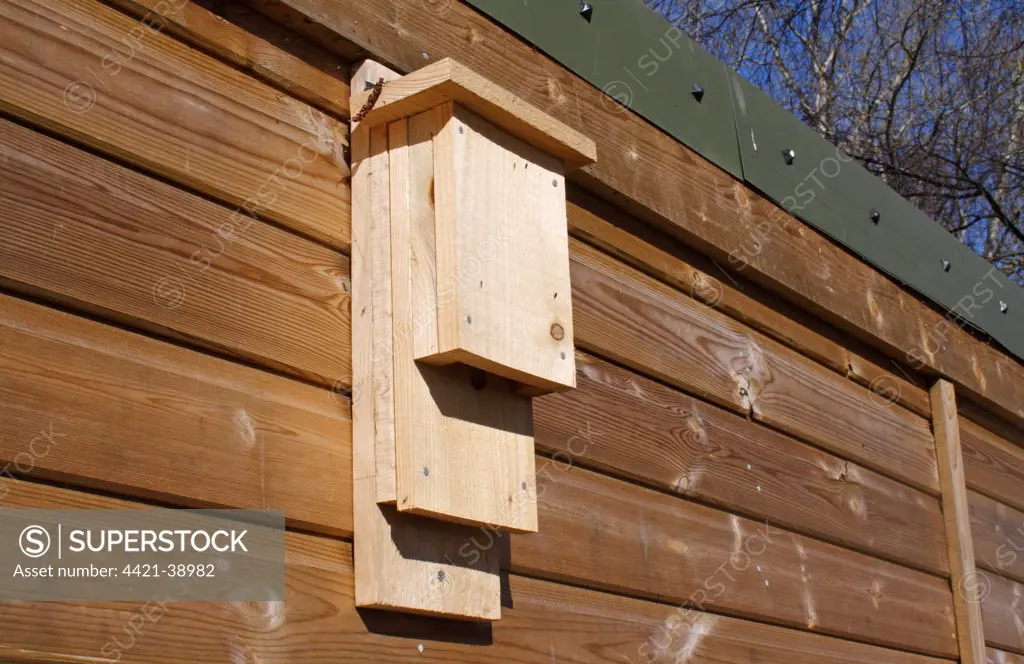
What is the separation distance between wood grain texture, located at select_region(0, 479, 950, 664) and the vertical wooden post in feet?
3.91

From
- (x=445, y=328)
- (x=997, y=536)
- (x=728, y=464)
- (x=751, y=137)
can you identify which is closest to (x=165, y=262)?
(x=445, y=328)

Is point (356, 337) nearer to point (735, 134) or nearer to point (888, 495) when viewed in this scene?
point (735, 134)

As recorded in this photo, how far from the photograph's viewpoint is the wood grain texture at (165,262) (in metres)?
1.65

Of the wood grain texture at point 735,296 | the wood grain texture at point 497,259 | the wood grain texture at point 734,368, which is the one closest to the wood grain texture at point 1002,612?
the wood grain texture at point 734,368

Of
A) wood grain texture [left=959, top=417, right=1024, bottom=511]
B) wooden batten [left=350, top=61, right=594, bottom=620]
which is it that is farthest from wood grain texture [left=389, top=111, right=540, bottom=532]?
wood grain texture [left=959, top=417, right=1024, bottom=511]

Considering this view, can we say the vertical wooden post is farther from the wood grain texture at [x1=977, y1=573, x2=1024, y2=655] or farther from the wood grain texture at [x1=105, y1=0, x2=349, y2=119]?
the wood grain texture at [x1=105, y1=0, x2=349, y2=119]

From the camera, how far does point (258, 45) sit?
204 cm

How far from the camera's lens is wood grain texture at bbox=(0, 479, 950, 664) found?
1522 mm

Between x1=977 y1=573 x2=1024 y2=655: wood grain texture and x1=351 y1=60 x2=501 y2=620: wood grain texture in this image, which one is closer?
x1=351 y1=60 x2=501 y2=620: wood grain texture

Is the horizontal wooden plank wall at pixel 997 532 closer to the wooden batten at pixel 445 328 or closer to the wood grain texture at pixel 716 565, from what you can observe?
the wood grain texture at pixel 716 565

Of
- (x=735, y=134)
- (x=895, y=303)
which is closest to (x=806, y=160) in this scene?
(x=735, y=134)

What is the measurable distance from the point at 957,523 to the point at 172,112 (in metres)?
2.77

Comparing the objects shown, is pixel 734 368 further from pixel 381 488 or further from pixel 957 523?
pixel 381 488

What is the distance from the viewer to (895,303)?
3.77 meters
